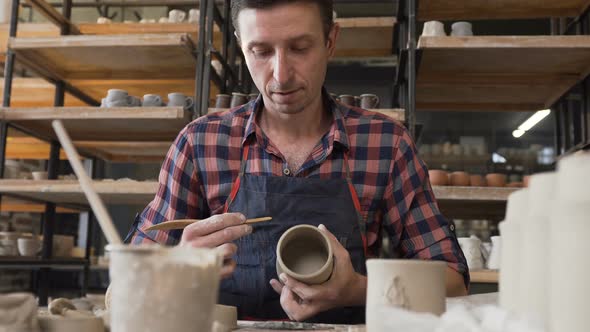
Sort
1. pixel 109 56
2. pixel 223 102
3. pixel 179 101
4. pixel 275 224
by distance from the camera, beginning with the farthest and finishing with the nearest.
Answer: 1. pixel 109 56
2. pixel 179 101
3. pixel 223 102
4. pixel 275 224

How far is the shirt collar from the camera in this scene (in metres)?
1.76

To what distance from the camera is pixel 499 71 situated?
3311 millimetres

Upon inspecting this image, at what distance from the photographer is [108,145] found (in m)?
4.02

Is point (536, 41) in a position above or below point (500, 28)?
below

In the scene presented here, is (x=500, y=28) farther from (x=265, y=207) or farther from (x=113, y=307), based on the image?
(x=113, y=307)

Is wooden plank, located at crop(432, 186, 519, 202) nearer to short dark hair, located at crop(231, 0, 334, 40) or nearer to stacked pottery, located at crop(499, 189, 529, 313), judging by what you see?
short dark hair, located at crop(231, 0, 334, 40)

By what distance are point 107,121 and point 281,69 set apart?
2089 millimetres

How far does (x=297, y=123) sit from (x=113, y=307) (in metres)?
1.20

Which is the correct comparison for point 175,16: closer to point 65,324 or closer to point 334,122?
point 334,122

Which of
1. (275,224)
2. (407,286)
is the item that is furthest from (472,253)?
(407,286)

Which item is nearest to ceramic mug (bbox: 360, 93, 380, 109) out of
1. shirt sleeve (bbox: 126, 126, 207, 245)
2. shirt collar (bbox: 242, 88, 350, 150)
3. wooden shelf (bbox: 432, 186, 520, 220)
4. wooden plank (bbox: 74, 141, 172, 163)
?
wooden shelf (bbox: 432, 186, 520, 220)

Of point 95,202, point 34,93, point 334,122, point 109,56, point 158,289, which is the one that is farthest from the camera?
point 34,93

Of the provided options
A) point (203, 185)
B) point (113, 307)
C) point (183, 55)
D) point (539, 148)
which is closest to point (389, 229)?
point (203, 185)

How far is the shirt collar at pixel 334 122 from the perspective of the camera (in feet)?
5.76
